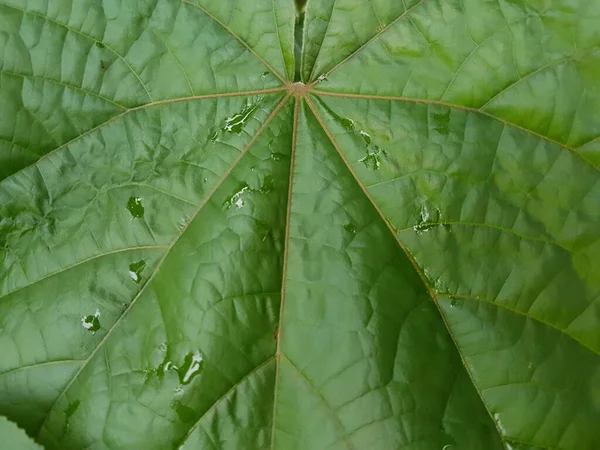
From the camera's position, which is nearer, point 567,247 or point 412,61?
point 567,247

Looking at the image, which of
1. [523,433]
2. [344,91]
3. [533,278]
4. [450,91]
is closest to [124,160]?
[344,91]

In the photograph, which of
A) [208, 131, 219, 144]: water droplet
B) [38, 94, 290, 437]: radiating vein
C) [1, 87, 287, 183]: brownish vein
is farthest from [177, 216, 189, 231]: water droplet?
[1, 87, 287, 183]: brownish vein

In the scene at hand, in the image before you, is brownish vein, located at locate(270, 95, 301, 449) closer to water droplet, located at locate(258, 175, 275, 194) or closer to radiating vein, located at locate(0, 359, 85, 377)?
water droplet, located at locate(258, 175, 275, 194)

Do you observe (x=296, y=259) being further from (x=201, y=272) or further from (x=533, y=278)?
(x=533, y=278)

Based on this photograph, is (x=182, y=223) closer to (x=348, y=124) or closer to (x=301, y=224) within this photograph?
(x=301, y=224)

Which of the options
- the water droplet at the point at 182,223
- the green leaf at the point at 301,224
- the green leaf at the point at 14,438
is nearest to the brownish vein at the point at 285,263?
the green leaf at the point at 301,224

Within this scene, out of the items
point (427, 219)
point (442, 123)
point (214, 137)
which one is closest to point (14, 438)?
point (214, 137)
